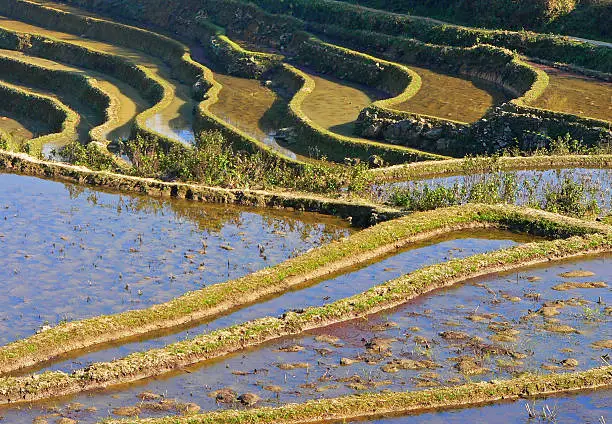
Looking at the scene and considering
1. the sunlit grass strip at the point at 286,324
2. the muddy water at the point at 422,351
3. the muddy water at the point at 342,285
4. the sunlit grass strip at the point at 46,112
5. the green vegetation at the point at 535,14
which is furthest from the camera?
the green vegetation at the point at 535,14

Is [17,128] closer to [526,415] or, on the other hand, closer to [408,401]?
[408,401]

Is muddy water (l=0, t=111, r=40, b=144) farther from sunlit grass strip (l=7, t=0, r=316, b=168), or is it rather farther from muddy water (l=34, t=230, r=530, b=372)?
muddy water (l=34, t=230, r=530, b=372)

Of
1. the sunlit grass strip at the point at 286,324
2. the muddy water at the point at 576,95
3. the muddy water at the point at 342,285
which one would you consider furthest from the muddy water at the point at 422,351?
the muddy water at the point at 576,95

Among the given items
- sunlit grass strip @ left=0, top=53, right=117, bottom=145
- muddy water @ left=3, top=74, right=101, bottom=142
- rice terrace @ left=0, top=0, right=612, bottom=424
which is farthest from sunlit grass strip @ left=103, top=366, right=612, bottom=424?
sunlit grass strip @ left=0, top=53, right=117, bottom=145

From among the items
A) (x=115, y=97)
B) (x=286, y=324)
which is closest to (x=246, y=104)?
(x=115, y=97)

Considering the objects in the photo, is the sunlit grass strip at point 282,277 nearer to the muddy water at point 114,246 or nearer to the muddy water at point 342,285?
the muddy water at point 342,285

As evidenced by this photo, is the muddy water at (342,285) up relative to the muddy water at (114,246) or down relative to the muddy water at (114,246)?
up
